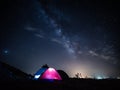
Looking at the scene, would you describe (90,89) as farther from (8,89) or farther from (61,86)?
(8,89)

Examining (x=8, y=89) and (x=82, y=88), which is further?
(x=82, y=88)

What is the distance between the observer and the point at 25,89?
388cm

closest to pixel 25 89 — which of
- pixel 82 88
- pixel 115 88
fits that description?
pixel 82 88

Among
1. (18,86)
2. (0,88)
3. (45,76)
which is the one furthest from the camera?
(45,76)

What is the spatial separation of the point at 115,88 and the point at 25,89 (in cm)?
270

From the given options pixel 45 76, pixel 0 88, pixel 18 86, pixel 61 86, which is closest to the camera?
pixel 0 88

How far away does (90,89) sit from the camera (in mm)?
4219

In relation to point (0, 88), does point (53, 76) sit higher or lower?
higher

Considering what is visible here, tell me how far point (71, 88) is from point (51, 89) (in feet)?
2.04

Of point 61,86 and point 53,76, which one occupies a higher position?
point 53,76

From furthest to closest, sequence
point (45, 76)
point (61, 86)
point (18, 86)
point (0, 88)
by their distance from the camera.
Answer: point (45, 76), point (61, 86), point (18, 86), point (0, 88)

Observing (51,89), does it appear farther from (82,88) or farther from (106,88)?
(106,88)

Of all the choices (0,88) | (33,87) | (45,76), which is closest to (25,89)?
(33,87)

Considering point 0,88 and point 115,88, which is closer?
point 0,88
